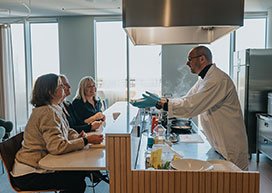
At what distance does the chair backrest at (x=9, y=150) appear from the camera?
75.8 inches

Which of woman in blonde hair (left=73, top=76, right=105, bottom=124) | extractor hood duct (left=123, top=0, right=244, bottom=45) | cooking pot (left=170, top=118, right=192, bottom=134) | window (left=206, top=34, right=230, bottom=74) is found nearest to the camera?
extractor hood duct (left=123, top=0, right=244, bottom=45)

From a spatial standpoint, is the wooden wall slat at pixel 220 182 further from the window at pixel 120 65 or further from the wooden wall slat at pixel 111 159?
the window at pixel 120 65

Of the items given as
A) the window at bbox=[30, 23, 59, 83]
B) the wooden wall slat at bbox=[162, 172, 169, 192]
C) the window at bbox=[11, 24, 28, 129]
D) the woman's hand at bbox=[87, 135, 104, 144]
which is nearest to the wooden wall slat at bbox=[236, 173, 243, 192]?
the wooden wall slat at bbox=[162, 172, 169, 192]

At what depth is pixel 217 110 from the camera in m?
2.01

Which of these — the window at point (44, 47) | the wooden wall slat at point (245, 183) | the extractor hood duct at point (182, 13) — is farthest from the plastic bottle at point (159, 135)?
the window at point (44, 47)

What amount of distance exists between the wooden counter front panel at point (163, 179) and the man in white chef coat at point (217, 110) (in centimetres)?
52

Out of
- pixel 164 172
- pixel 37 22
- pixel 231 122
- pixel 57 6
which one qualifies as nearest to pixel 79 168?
pixel 164 172

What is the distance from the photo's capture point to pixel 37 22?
5.91 metres

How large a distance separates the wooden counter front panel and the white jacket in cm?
51

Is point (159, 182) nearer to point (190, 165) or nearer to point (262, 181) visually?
point (190, 165)

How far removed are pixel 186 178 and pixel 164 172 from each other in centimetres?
11

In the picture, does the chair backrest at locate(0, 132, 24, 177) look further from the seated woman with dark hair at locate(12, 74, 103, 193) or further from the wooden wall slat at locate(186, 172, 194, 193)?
the wooden wall slat at locate(186, 172, 194, 193)

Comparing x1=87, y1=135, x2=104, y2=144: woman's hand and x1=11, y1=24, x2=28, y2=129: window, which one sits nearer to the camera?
x1=87, y1=135, x2=104, y2=144: woman's hand

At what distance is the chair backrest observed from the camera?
192cm
